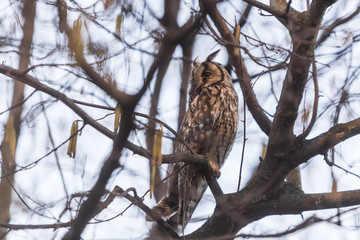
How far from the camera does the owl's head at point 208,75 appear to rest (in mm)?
4224

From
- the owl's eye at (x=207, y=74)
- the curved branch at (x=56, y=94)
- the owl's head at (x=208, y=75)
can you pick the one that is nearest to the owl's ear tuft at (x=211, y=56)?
the owl's head at (x=208, y=75)

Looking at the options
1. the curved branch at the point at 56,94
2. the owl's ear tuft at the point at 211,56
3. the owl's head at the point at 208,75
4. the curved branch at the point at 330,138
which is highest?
the owl's ear tuft at the point at 211,56

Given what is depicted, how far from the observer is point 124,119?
5.62 feet

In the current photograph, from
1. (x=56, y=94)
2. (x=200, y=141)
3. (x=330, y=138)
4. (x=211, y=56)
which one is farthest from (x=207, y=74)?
(x=56, y=94)

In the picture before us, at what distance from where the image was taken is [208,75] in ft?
14.1

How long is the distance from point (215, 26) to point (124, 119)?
2.30 meters

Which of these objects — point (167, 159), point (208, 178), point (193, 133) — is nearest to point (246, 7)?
point (193, 133)

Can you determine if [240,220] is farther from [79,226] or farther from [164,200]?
[79,226]

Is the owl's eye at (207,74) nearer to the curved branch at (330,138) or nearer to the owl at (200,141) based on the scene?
the owl at (200,141)

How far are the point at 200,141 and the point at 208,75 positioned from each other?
786 millimetres

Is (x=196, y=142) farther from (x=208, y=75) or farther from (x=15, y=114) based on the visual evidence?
(x=15, y=114)

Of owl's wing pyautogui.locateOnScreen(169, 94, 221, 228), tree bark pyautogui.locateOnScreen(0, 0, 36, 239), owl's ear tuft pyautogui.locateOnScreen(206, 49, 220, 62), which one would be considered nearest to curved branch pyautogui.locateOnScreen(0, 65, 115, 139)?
tree bark pyautogui.locateOnScreen(0, 0, 36, 239)

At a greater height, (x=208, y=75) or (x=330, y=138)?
(x=208, y=75)

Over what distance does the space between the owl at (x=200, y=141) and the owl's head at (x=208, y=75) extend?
0.29 feet
